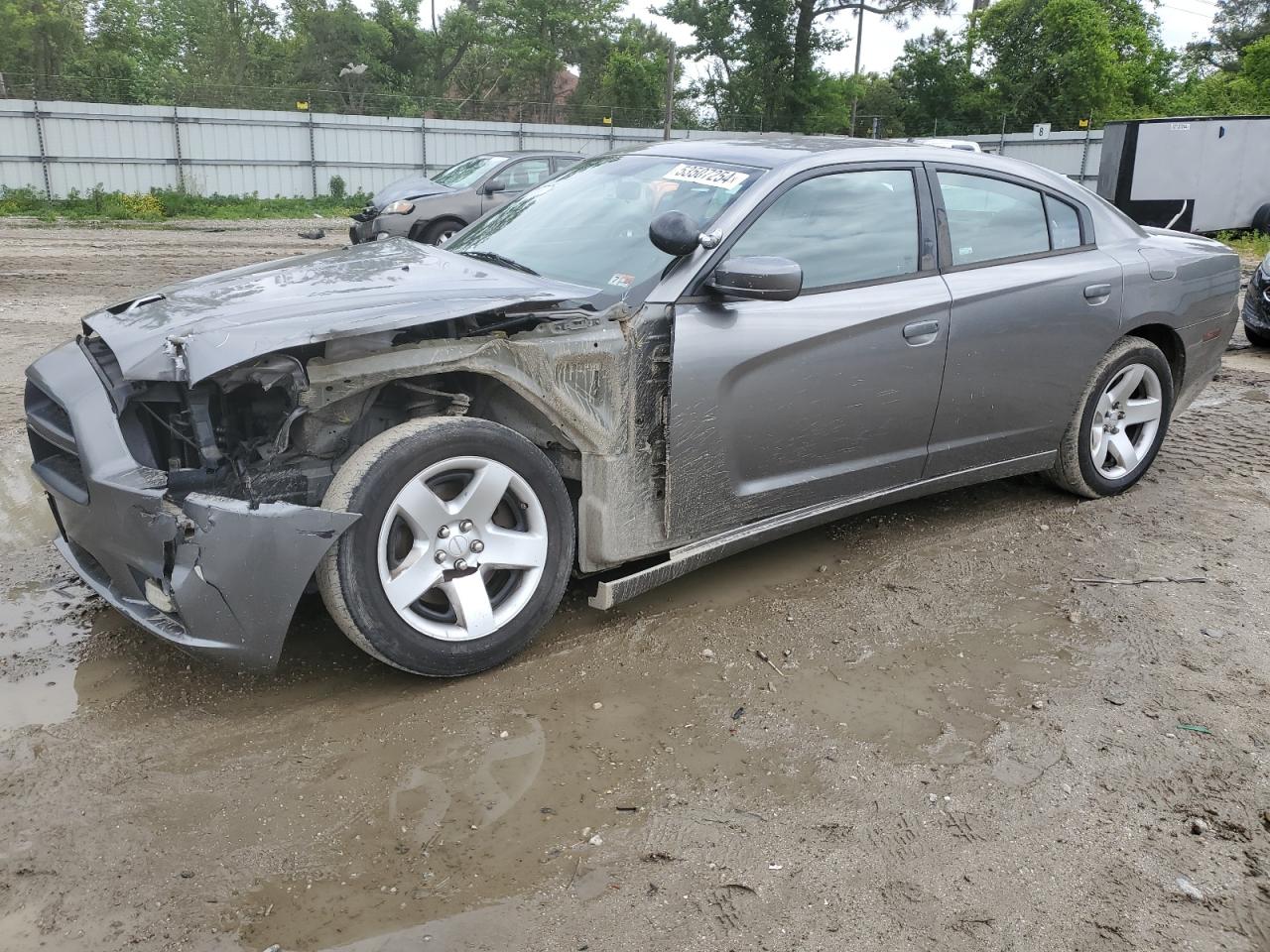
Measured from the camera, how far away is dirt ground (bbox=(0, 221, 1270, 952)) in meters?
2.35

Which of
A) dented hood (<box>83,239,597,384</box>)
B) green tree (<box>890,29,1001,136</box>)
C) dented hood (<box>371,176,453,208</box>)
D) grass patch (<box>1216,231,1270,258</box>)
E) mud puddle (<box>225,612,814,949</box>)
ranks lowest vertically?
mud puddle (<box>225,612,814,949</box>)

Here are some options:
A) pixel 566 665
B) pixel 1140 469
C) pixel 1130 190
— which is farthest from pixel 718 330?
pixel 1130 190

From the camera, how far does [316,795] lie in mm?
2738

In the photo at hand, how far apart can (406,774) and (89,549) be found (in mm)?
1224

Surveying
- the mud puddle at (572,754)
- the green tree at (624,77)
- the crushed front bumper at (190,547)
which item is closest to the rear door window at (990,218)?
the mud puddle at (572,754)

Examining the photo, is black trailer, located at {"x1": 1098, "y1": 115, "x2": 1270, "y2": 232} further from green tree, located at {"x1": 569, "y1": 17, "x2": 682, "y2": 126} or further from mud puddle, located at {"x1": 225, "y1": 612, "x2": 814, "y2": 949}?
green tree, located at {"x1": 569, "y1": 17, "x2": 682, "y2": 126}

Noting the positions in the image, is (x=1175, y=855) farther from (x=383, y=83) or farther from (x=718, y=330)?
(x=383, y=83)

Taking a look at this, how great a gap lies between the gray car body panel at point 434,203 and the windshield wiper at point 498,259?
366 inches

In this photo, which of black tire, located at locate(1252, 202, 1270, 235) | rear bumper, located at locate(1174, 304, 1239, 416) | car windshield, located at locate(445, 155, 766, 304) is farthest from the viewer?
black tire, located at locate(1252, 202, 1270, 235)

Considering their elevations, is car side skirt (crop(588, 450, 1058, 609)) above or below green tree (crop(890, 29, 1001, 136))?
below

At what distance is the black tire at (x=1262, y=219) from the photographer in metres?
17.5

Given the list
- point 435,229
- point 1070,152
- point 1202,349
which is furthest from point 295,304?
point 1070,152

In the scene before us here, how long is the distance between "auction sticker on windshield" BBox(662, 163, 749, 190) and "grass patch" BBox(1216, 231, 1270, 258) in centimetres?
1395

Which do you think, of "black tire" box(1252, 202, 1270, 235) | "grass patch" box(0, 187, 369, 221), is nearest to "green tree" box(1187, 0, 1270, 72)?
"black tire" box(1252, 202, 1270, 235)
